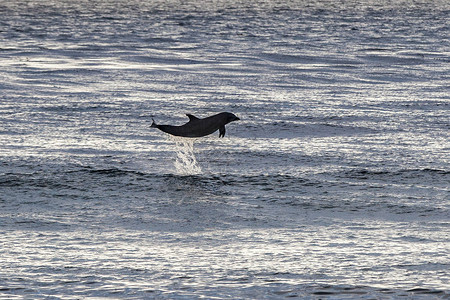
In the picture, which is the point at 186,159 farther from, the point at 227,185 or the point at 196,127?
the point at 196,127

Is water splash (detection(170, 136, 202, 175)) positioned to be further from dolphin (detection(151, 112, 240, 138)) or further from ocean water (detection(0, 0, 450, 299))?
dolphin (detection(151, 112, 240, 138))

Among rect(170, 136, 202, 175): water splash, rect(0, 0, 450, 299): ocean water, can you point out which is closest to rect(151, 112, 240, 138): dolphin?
rect(0, 0, 450, 299): ocean water

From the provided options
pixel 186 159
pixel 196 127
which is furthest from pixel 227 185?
pixel 186 159

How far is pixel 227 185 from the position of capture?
17719 mm

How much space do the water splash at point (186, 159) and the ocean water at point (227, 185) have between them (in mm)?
82

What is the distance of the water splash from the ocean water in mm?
82

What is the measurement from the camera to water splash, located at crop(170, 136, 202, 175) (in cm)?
1894

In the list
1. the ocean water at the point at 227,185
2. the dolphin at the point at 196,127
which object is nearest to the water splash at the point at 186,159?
the ocean water at the point at 227,185

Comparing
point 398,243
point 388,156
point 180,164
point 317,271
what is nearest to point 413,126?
point 388,156

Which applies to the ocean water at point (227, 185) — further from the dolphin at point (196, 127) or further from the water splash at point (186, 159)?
the dolphin at point (196, 127)

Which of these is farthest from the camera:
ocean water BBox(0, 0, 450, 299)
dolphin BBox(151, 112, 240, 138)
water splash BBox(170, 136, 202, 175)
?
water splash BBox(170, 136, 202, 175)

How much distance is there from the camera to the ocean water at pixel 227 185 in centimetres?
1215

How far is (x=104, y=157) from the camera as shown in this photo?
19.8 m

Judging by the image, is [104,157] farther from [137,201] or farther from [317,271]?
[317,271]
